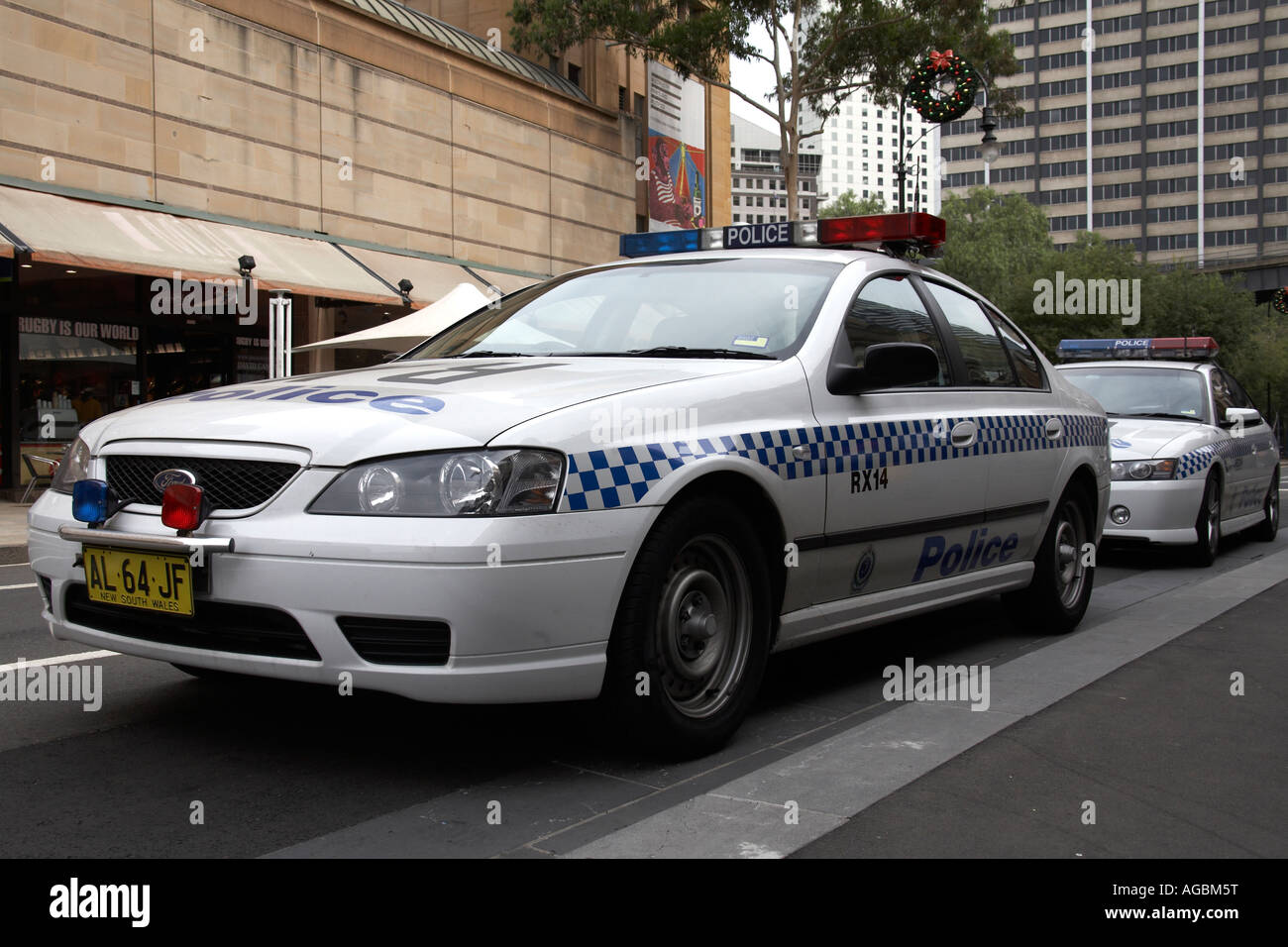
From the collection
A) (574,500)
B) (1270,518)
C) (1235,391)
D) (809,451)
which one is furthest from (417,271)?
(574,500)

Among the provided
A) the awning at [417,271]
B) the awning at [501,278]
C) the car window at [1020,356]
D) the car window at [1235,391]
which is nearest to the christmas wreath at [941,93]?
the car window at [1235,391]

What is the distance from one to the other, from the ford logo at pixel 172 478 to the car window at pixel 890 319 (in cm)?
228

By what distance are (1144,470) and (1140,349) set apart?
340 centimetres

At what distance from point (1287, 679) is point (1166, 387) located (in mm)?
5331

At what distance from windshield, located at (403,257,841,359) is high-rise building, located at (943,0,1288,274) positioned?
10455 centimetres

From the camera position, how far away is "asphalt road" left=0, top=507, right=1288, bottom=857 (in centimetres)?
300

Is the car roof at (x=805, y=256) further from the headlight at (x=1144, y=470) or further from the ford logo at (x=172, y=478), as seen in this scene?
the headlight at (x=1144, y=470)

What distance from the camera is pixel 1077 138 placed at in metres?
115

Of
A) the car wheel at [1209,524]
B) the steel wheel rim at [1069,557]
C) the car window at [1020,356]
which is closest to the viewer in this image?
the car window at [1020,356]

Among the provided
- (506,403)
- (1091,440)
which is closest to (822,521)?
(506,403)

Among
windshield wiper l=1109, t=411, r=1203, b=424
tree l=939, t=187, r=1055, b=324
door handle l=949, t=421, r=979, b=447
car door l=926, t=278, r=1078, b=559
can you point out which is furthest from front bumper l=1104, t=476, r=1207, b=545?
tree l=939, t=187, r=1055, b=324

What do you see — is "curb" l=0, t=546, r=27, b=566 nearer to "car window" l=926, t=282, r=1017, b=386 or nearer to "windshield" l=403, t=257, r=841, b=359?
"windshield" l=403, t=257, r=841, b=359

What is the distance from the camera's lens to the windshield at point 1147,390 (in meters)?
9.66

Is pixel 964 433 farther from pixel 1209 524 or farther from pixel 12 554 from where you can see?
pixel 12 554
